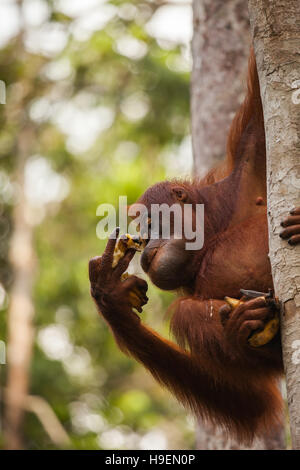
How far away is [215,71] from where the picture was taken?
5.86 m

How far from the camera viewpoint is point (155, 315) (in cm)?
1479

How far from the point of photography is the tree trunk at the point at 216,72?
18.8ft

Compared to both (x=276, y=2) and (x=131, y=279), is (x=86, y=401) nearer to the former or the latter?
(x=131, y=279)

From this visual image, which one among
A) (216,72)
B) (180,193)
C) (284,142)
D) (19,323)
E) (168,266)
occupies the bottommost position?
(168,266)

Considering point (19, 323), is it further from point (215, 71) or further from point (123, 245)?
point (123, 245)

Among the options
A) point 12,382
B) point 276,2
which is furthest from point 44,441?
point 276,2

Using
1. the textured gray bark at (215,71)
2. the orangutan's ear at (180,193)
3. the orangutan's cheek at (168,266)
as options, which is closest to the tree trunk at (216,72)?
the textured gray bark at (215,71)

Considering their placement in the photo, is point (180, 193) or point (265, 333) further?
point (180, 193)

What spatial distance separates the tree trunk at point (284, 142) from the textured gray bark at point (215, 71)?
2.57 meters

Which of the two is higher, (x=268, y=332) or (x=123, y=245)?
(x=123, y=245)

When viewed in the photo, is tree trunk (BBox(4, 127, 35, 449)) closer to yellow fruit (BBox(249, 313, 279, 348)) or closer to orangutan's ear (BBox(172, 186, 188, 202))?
orangutan's ear (BBox(172, 186, 188, 202))

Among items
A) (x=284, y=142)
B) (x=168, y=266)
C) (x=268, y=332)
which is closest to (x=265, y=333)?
(x=268, y=332)

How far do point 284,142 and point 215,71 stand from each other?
319 centimetres

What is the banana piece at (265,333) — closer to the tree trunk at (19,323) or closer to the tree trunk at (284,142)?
the tree trunk at (284,142)
